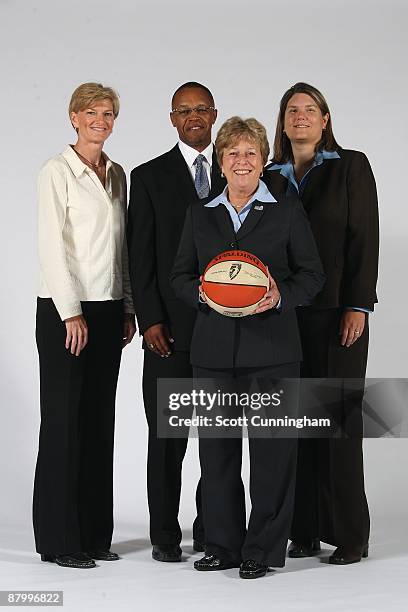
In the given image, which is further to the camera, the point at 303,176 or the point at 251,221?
the point at 303,176

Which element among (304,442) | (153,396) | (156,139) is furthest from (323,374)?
(156,139)

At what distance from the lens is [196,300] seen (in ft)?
15.5

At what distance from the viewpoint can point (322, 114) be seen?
16.6 ft

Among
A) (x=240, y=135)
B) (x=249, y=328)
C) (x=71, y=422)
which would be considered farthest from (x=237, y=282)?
(x=71, y=422)

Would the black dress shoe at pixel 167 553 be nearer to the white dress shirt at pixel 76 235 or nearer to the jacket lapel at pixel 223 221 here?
the white dress shirt at pixel 76 235

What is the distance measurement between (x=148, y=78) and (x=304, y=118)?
69.7 inches

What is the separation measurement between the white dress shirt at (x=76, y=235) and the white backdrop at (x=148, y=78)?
5.10ft

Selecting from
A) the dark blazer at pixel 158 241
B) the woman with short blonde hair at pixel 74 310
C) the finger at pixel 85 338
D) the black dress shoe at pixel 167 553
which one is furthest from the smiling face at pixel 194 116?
the black dress shoe at pixel 167 553

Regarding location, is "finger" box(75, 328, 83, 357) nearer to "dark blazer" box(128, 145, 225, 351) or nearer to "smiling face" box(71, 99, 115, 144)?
"dark blazer" box(128, 145, 225, 351)

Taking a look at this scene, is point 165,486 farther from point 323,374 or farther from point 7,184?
point 7,184

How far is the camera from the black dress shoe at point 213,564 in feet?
15.9

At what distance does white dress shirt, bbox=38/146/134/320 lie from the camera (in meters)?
4.88

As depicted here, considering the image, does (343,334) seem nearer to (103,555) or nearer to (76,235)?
(76,235)

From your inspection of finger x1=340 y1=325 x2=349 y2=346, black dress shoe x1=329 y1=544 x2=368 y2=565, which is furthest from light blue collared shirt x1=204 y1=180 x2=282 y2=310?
black dress shoe x1=329 y1=544 x2=368 y2=565
